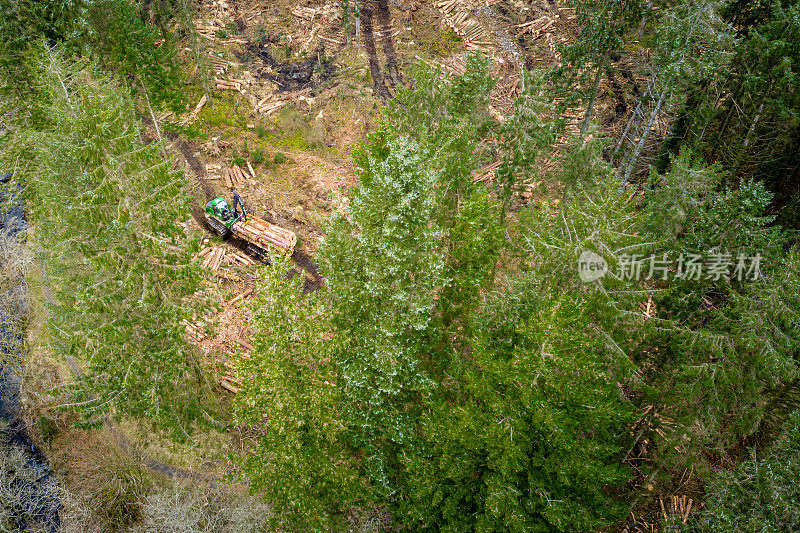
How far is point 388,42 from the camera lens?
3719cm

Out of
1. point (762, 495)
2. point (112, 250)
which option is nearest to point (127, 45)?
point (112, 250)

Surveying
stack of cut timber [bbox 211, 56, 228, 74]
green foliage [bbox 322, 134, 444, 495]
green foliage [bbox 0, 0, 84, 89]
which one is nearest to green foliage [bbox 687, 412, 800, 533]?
green foliage [bbox 322, 134, 444, 495]

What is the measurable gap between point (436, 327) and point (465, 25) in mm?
31073

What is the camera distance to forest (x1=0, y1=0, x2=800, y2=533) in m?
12.7

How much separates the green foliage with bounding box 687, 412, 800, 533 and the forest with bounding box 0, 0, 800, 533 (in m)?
0.07

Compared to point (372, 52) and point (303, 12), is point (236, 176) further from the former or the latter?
point (303, 12)

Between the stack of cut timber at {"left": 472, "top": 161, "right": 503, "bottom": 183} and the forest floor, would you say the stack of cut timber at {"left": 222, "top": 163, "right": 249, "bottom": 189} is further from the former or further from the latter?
the stack of cut timber at {"left": 472, "top": 161, "right": 503, "bottom": 183}

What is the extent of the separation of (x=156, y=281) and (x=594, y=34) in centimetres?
2102

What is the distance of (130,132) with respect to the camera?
634 inches

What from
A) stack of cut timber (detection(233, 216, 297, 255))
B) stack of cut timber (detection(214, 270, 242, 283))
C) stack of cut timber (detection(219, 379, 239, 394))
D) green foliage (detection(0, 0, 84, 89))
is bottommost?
stack of cut timber (detection(219, 379, 239, 394))

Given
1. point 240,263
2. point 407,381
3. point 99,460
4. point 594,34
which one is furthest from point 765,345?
point 99,460

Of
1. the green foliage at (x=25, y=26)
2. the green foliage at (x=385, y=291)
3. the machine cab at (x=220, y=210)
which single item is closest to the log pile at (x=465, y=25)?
the machine cab at (x=220, y=210)

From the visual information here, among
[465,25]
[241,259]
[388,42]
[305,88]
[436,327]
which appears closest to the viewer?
[436,327]

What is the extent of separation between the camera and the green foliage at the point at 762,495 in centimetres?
1070
